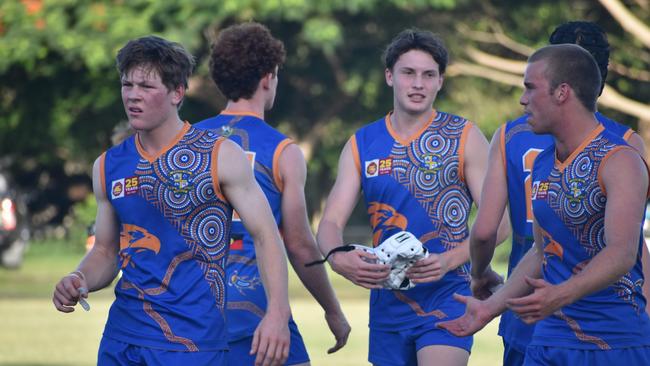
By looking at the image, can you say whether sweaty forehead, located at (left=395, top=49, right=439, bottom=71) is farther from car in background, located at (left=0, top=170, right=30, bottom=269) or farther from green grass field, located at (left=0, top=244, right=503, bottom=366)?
car in background, located at (left=0, top=170, right=30, bottom=269)

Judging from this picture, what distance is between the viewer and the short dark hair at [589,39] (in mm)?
7109

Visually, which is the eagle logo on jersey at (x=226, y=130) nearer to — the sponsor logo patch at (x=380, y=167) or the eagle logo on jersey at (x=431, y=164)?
the sponsor logo patch at (x=380, y=167)

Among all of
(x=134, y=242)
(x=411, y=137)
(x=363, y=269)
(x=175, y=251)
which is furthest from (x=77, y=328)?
(x=175, y=251)

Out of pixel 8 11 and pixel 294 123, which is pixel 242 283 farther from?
pixel 294 123

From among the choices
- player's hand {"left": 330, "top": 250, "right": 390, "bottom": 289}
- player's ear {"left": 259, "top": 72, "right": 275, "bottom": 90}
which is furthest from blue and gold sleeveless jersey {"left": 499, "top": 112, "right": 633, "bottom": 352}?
player's ear {"left": 259, "top": 72, "right": 275, "bottom": 90}

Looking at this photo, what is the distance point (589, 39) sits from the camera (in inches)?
281

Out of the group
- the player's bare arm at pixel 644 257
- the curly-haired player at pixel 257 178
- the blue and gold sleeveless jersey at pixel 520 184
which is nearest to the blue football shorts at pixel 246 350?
the curly-haired player at pixel 257 178

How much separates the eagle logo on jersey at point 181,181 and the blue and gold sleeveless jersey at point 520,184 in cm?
170

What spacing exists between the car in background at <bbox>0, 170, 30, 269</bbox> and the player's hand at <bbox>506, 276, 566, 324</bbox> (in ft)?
76.7

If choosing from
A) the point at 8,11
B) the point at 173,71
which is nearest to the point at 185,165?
the point at 173,71

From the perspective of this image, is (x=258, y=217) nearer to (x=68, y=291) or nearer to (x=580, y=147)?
(x=68, y=291)

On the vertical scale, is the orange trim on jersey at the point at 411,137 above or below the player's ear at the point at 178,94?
above

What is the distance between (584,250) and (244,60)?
2.65 m

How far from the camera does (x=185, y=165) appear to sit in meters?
6.61
